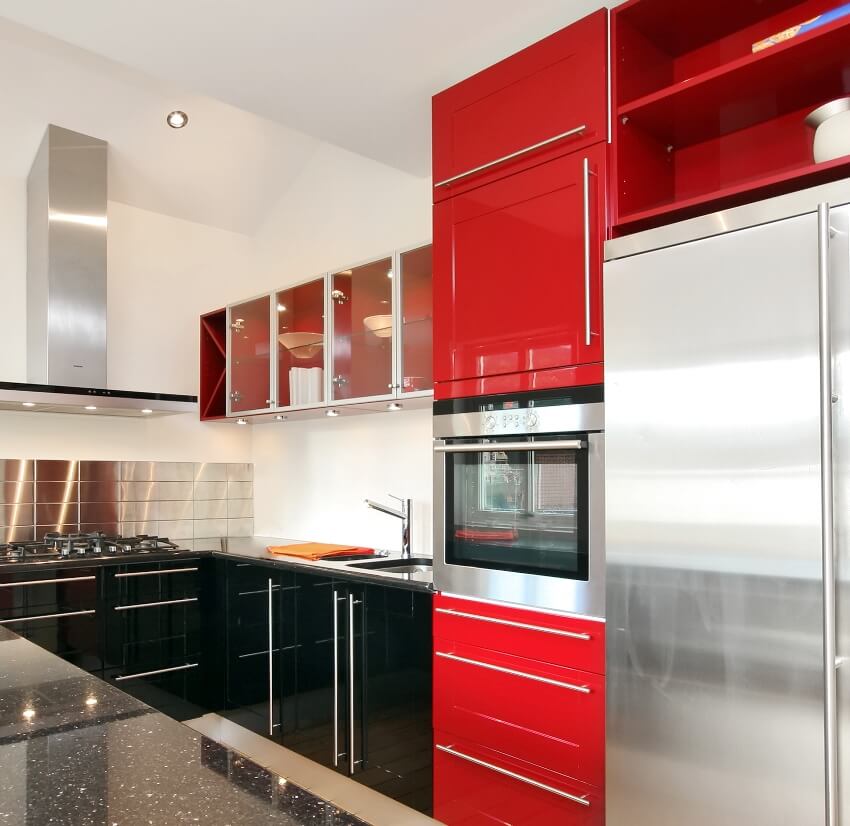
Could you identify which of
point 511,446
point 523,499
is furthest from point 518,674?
point 511,446

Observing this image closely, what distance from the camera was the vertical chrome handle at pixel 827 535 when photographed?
1486 mm

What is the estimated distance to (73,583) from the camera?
339 cm

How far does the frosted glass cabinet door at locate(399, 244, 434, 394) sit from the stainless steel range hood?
1.40 meters

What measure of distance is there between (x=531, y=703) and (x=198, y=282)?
3.38 metres

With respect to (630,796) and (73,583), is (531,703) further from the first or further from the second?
(73,583)

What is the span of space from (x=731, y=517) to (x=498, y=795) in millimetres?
1136

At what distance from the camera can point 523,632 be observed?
85.3 inches

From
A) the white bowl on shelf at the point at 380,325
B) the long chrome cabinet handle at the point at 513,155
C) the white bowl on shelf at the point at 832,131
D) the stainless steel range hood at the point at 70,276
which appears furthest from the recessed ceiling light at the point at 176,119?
the white bowl on shelf at the point at 832,131

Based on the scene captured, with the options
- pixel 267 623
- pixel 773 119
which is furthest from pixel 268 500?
pixel 773 119

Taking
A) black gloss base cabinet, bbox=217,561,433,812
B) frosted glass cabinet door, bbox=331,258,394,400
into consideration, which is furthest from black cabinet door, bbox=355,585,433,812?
frosted glass cabinet door, bbox=331,258,394,400

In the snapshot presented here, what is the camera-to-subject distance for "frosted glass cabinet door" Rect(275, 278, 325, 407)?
3.62m

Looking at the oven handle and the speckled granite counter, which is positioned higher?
the oven handle

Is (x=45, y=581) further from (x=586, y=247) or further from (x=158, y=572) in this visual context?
(x=586, y=247)

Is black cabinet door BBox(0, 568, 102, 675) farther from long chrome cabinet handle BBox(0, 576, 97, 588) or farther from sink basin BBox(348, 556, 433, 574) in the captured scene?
sink basin BBox(348, 556, 433, 574)
